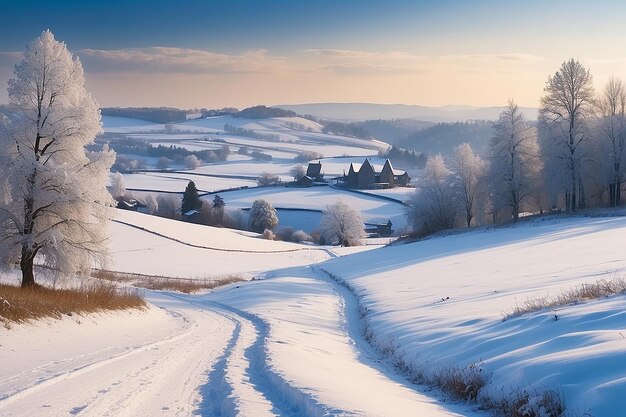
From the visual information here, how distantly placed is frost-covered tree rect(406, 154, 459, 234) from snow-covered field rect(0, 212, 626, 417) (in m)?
41.1

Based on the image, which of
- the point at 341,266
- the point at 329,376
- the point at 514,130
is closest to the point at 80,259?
the point at 329,376

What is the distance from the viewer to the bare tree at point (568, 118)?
180 ft

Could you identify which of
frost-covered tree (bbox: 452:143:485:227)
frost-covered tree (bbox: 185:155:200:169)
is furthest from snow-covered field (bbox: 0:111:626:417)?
frost-covered tree (bbox: 185:155:200:169)

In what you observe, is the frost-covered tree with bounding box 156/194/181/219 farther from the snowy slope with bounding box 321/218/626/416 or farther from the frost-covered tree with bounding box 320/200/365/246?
the snowy slope with bounding box 321/218/626/416

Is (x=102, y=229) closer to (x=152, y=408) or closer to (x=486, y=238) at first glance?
(x=152, y=408)

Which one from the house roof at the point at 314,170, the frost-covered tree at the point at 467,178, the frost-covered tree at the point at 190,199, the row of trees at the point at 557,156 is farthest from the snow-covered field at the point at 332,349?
the house roof at the point at 314,170

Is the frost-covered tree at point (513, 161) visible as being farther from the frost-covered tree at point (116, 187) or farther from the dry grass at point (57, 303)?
the dry grass at point (57, 303)

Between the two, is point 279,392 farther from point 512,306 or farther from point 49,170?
point 49,170

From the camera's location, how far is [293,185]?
146000mm

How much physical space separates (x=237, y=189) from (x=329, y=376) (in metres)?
130

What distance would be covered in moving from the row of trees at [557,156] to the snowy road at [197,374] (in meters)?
43.3

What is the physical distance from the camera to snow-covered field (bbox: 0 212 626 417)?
7.91 metres

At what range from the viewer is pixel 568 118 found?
55875 millimetres

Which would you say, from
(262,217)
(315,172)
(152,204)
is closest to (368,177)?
(315,172)
